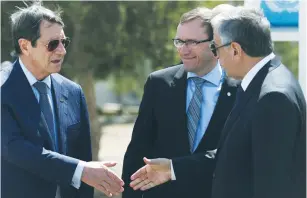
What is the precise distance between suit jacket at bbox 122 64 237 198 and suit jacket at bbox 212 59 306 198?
739 millimetres

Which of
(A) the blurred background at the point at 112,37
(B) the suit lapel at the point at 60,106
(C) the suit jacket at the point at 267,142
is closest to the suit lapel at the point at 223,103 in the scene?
(C) the suit jacket at the point at 267,142

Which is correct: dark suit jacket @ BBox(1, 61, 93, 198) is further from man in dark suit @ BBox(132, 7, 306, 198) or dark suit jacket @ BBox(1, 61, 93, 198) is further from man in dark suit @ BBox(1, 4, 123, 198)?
man in dark suit @ BBox(132, 7, 306, 198)

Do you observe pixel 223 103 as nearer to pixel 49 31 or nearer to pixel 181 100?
pixel 181 100

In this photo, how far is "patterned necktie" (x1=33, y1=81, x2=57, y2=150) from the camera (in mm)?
4082

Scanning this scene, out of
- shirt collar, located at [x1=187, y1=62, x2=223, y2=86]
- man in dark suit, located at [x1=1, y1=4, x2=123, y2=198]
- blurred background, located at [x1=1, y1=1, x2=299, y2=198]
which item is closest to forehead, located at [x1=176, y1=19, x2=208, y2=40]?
shirt collar, located at [x1=187, y1=62, x2=223, y2=86]

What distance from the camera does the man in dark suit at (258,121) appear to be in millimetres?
3188

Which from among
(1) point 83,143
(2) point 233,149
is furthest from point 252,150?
(1) point 83,143

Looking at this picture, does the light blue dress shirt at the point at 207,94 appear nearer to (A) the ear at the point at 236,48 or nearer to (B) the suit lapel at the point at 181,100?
(B) the suit lapel at the point at 181,100

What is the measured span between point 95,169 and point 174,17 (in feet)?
29.2

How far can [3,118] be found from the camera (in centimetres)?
393

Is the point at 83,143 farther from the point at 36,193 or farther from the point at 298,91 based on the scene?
the point at 298,91

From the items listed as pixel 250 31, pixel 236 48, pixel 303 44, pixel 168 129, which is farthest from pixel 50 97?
pixel 303 44

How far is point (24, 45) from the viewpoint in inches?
163

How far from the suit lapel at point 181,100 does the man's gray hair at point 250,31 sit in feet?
3.02
